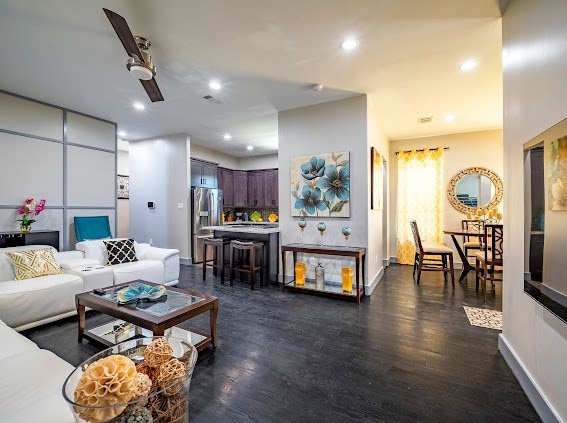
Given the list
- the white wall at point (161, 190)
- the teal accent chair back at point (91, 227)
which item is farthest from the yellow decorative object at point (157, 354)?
the white wall at point (161, 190)

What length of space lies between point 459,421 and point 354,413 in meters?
0.61

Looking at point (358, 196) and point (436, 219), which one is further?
point (436, 219)

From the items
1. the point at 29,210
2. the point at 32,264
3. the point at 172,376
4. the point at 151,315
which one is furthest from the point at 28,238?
the point at 172,376

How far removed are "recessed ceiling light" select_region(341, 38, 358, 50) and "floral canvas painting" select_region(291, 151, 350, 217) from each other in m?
1.50

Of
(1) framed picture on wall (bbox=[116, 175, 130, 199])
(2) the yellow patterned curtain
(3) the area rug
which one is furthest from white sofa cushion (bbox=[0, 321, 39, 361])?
(2) the yellow patterned curtain

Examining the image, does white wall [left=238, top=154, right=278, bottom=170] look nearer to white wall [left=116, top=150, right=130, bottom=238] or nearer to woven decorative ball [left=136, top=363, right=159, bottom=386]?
white wall [left=116, top=150, right=130, bottom=238]

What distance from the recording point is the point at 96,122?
190 inches

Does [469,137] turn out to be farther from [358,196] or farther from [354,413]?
[354,413]

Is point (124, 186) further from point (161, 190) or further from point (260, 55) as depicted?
point (260, 55)

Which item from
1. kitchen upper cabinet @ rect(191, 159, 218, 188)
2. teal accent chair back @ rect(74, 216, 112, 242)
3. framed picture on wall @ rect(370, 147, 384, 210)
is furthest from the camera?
kitchen upper cabinet @ rect(191, 159, 218, 188)

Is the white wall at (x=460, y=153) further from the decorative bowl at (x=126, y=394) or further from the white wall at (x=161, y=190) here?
the decorative bowl at (x=126, y=394)

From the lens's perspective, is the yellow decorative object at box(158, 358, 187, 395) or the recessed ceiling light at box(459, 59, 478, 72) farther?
the recessed ceiling light at box(459, 59, 478, 72)

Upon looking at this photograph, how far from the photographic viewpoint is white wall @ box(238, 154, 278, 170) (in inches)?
310

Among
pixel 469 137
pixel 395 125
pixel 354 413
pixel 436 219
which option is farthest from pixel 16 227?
pixel 469 137
